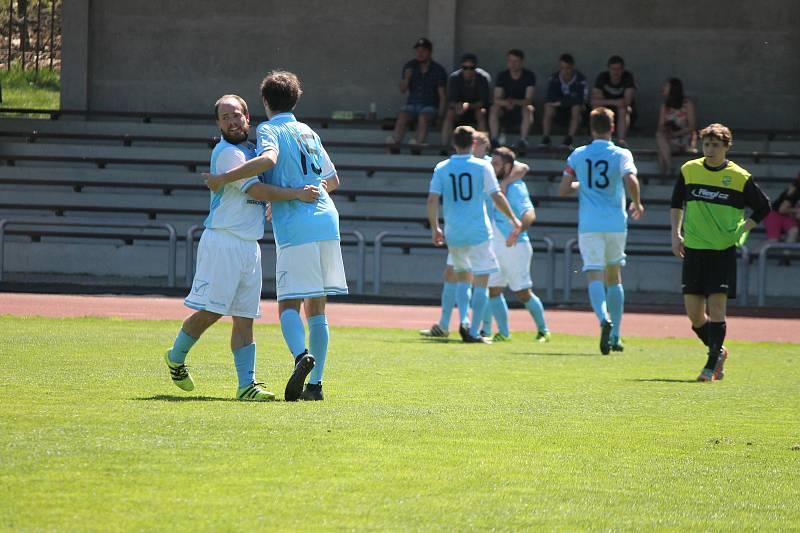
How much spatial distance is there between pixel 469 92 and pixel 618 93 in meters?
2.74

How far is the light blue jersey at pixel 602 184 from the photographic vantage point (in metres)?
14.0

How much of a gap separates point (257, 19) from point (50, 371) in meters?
19.6

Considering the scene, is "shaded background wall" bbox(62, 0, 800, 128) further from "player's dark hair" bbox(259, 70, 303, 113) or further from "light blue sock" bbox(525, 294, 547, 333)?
"player's dark hair" bbox(259, 70, 303, 113)

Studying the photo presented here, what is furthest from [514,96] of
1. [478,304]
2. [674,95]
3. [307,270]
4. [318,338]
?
[307,270]

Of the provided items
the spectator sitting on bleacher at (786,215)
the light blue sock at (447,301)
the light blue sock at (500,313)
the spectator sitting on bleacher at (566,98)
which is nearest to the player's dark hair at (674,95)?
the spectator sitting on bleacher at (566,98)

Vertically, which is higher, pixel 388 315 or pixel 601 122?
pixel 601 122

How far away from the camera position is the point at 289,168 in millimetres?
8211

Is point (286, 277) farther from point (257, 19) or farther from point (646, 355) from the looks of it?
point (257, 19)

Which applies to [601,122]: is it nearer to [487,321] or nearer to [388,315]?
[487,321]

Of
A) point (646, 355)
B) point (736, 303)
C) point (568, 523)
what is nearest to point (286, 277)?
point (568, 523)

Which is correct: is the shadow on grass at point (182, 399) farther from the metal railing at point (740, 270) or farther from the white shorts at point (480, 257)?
the metal railing at point (740, 270)

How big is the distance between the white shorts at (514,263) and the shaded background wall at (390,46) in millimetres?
12612

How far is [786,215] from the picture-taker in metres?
23.0

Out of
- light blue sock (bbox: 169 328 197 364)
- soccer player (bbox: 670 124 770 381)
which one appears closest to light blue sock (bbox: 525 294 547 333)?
soccer player (bbox: 670 124 770 381)
